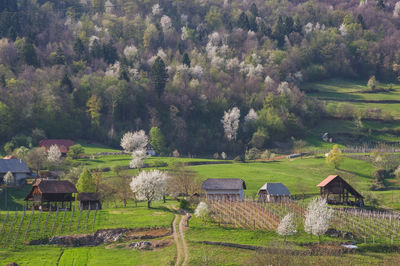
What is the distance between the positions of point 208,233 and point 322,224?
12.2 meters

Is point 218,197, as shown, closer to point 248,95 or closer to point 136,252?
point 136,252

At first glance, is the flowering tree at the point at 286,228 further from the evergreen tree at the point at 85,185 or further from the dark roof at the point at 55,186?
the evergreen tree at the point at 85,185

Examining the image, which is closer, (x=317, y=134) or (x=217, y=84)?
(x=317, y=134)

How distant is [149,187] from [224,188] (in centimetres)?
1524

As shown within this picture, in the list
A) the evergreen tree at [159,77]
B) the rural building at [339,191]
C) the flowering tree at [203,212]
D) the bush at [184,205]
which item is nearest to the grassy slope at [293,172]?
the rural building at [339,191]

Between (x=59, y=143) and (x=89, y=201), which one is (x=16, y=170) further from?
(x=59, y=143)

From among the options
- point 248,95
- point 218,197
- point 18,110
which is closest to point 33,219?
point 218,197

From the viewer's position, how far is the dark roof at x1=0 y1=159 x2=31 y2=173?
311 feet

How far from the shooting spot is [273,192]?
9300 centimetres

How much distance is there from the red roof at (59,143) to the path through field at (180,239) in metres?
49.7

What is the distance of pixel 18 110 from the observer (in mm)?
131000

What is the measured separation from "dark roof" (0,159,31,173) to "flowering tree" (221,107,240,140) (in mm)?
60748

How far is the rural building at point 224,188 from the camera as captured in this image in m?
94.9

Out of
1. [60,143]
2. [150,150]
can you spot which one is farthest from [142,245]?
[150,150]
